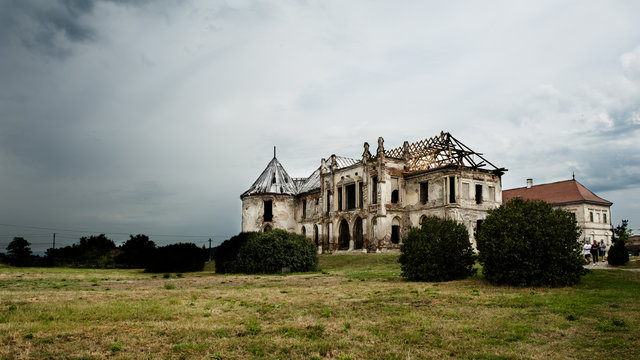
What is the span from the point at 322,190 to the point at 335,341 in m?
40.2

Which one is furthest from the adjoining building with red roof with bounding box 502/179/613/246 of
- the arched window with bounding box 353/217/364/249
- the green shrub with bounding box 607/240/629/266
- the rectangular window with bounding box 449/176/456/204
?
the green shrub with bounding box 607/240/629/266

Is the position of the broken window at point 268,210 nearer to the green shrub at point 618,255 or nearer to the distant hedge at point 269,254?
the distant hedge at point 269,254

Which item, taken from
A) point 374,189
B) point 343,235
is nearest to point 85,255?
point 343,235

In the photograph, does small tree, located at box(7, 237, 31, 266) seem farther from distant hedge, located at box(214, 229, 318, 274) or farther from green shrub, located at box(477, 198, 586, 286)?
green shrub, located at box(477, 198, 586, 286)

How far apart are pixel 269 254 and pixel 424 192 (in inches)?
747

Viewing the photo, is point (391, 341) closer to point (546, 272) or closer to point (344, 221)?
point (546, 272)

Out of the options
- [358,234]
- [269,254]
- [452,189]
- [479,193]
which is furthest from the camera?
[358,234]

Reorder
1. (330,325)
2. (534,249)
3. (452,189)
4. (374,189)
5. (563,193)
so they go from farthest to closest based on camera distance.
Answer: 1. (563,193)
2. (374,189)
3. (452,189)
4. (534,249)
5. (330,325)

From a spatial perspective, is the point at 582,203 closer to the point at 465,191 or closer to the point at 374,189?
the point at 465,191

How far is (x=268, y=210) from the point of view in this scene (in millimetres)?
53438

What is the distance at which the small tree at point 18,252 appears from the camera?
4216 cm

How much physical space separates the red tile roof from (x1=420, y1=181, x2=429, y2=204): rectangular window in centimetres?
2251

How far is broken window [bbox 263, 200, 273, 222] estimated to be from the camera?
174ft

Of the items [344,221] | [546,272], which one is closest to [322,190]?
[344,221]
